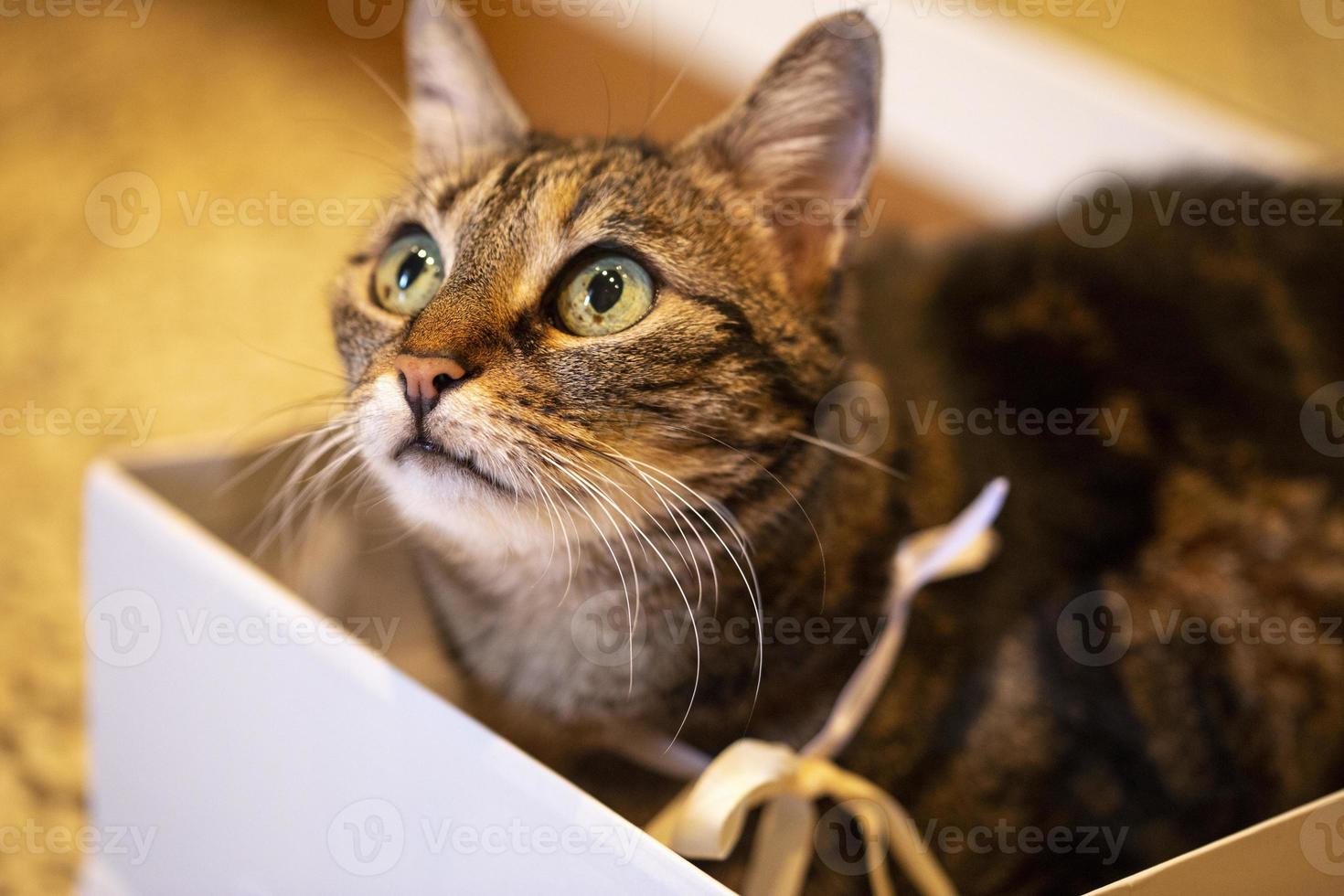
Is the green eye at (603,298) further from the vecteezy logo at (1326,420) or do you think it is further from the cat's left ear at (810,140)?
the vecteezy logo at (1326,420)

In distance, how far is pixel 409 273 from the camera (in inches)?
33.9

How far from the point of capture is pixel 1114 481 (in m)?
1.10

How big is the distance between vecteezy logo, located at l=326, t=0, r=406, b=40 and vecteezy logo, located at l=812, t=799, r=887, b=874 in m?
1.81

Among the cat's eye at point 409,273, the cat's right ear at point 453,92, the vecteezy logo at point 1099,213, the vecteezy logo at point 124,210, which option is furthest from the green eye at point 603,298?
the vecteezy logo at point 124,210

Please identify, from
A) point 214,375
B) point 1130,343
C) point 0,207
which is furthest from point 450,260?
point 0,207

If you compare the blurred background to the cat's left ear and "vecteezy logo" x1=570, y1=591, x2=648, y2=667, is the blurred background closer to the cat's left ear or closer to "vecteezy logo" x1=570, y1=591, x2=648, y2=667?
the cat's left ear

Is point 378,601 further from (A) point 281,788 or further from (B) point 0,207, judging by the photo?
(B) point 0,207

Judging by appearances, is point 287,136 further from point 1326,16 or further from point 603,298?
point 1326,16

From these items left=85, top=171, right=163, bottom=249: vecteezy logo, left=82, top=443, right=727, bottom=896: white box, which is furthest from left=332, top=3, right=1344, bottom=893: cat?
left=85, top=171, right=163, bottom=249: vecteezy logo

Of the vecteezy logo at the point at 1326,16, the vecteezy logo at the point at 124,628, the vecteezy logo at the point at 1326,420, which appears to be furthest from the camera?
the vecteezy logo at the point at 1326,16

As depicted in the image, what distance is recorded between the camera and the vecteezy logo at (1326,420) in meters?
1.17

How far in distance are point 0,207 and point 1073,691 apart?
1.98m

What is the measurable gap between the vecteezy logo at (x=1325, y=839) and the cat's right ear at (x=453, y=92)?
787 mm

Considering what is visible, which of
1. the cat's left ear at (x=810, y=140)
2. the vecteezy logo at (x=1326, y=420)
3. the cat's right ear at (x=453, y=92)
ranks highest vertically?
the vecteezy logo at (x=1326, y=420)
